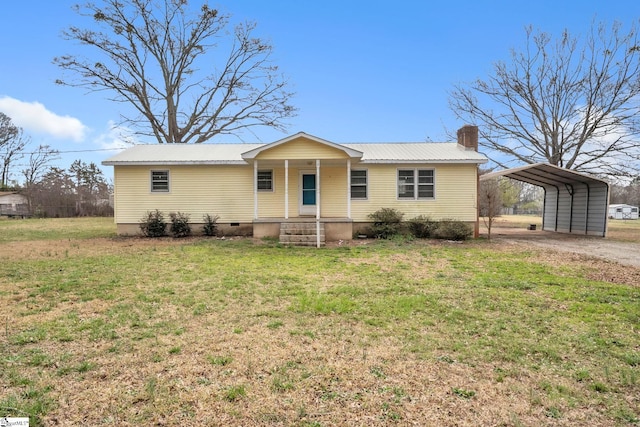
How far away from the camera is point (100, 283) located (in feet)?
21.2

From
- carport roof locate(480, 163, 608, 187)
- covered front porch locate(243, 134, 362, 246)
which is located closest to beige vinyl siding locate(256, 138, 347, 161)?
covered front porch locate(243, 134, 362, 246)

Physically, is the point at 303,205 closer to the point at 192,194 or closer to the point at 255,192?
the point at 255,192

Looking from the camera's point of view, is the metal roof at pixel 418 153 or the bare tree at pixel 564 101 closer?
the metal roof at pixel 418 153

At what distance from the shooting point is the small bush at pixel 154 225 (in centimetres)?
1398

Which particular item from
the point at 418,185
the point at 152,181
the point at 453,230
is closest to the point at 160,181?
the point at 152,181

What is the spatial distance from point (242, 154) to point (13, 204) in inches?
1433

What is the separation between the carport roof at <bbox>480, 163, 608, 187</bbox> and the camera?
14.0m

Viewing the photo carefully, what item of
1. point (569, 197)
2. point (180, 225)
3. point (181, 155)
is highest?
Answer: point (181, 155)

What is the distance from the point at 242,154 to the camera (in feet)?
42.2

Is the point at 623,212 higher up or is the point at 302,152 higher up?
the point at 302,152

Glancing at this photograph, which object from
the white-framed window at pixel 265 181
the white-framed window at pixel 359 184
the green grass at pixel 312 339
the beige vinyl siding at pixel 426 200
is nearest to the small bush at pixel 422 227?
the beige vinyl siding at pixel 426 200

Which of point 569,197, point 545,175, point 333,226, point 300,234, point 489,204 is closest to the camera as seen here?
A: point 489,204

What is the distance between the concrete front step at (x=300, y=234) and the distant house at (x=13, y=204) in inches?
1186

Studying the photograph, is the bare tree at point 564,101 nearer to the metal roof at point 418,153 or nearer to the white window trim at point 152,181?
the metal roof at point 418,153
